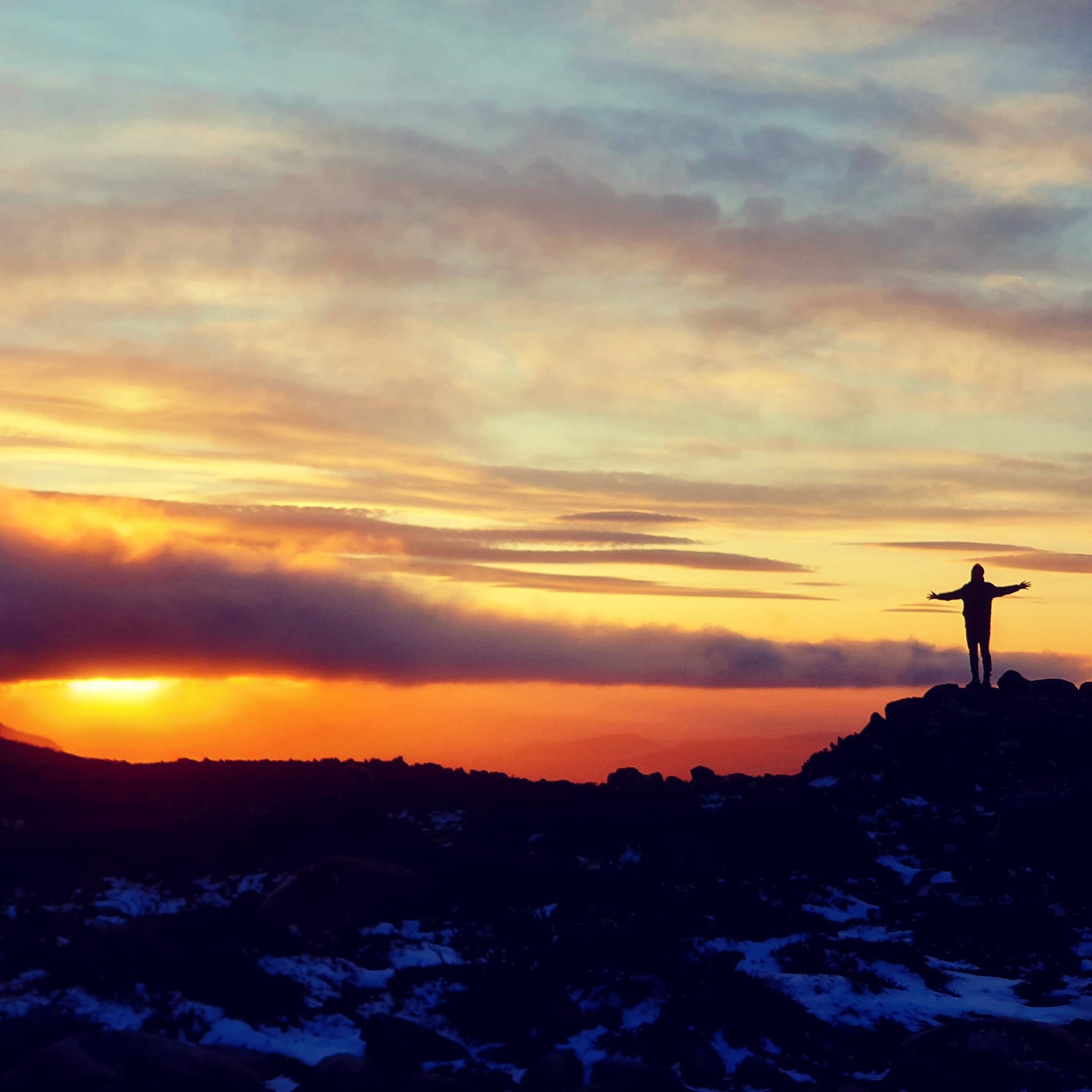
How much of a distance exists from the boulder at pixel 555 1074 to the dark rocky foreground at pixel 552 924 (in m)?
0.06

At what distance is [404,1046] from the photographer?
17.8m

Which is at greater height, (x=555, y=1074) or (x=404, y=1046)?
(x=404, y=1046)

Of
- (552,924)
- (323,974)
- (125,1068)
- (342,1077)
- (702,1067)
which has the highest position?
(552,924)

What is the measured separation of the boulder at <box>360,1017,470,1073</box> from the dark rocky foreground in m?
0.04

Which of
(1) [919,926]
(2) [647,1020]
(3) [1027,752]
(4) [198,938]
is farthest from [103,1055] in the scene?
(3) [1027,752]

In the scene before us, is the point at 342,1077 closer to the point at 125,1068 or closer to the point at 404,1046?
the point at 404,1046

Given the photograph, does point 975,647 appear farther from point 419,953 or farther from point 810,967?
point 419,953

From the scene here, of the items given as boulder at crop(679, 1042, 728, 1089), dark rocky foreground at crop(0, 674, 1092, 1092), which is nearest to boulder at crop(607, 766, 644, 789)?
dark rocky foreground at crop(0, 674, 1092, 1092)

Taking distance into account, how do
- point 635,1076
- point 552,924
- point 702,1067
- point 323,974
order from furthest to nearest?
1. point 552,924
2. point 323,974
3. point 702,1067
4. point 635,1076

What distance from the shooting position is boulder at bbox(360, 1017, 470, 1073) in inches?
691

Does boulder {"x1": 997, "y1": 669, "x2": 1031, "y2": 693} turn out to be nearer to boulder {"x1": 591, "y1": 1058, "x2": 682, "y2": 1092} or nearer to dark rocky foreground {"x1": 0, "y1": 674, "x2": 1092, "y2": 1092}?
dark rocky foreground {"x1": 0, "y1": 674, "x2": 1092, "y2": 1092}

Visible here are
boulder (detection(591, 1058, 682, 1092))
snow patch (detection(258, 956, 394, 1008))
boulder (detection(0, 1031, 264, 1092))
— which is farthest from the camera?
snow patch (detection(258, 956, 394, 1008))

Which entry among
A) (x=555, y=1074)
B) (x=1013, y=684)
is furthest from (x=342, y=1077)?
(x=1013, y=684)

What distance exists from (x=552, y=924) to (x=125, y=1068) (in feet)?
27.5
